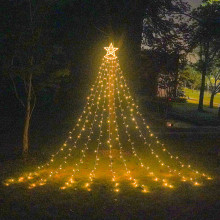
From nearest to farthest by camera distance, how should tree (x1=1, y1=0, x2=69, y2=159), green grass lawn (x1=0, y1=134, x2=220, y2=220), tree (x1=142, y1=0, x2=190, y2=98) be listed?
green grass lawn (x1=0, y1=134, x2=220, y2=220) → tree (x1=1, y1=0, x2=69, y2=159) → tree (x1=142, y1=0, x2=190, y2=98)

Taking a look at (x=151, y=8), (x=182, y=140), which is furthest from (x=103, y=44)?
(x=182, y=140)

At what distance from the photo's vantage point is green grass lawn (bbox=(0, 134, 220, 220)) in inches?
199

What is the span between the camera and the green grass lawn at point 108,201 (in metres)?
5.06

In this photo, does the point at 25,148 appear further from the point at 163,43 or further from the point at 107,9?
the point at 163,43

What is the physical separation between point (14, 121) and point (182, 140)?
825cm

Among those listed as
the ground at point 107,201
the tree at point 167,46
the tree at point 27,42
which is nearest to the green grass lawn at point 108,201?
the ground at point 107,201

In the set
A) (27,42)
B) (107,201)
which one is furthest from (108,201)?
(27,42)

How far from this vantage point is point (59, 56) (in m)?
11.9

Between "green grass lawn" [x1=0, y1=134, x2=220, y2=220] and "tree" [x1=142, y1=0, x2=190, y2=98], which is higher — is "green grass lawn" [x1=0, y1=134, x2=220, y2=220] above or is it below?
below

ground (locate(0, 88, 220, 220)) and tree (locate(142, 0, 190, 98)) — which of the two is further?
tree (locate(142, 0, 190, 98))

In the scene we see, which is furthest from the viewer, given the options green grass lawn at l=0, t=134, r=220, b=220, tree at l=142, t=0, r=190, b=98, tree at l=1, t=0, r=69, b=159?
tree at l=142, t=0, r=190, b=98

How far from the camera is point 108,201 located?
5699 millimetres

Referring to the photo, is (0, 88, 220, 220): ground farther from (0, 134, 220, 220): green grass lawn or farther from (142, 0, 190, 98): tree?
(142, 0, 190, 98): tree

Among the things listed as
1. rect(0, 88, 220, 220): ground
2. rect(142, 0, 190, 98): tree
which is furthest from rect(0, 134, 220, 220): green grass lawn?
rect(142, 0, 190, 98): tree
